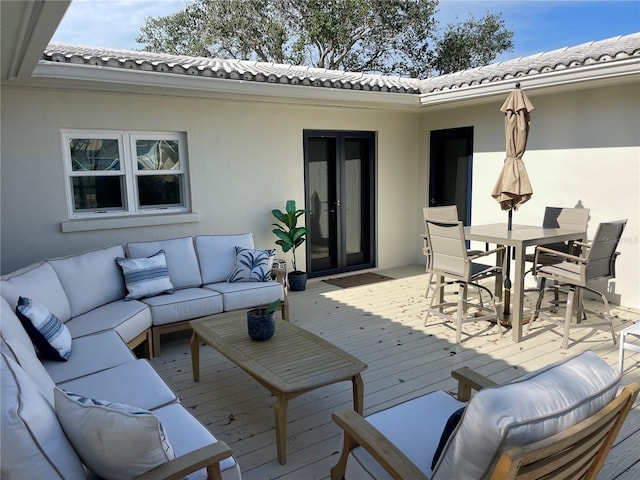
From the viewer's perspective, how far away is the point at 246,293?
4.71 metres

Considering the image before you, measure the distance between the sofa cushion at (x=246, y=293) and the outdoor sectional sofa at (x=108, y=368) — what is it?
0.4 inches

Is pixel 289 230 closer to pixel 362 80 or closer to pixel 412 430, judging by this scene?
pixel 362 80

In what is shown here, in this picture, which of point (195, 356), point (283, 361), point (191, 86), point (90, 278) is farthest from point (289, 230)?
point (283, 361)

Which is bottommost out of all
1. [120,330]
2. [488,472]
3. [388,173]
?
[120,330]

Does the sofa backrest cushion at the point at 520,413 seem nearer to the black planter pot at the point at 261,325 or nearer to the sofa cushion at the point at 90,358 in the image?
the black planter pot at the point at 261,325

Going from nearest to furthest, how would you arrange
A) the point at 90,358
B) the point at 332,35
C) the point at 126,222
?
1. the point at 90,358
2. the point at 126,222
3. the point at 332,35

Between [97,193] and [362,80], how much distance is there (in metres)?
3.80

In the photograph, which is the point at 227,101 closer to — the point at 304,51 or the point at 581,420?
the point at 581,420

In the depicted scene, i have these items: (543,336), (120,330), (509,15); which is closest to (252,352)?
(120,330)

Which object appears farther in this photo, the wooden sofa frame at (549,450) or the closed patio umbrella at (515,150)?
Answer: the closed patio umbrella at (515,150)

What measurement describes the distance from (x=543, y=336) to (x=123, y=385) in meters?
3.93

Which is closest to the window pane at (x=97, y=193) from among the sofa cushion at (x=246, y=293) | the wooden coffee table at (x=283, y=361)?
the sofa cushion at (x=246, y=293)

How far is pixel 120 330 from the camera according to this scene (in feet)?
12.0

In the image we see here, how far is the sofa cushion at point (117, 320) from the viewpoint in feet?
11.9
